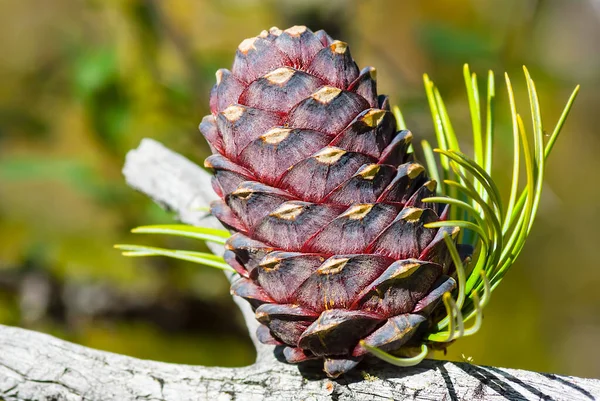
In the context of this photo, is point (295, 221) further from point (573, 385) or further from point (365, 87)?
point (573, 385)

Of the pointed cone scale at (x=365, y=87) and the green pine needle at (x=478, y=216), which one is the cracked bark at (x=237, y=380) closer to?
the green pine needle at (x=478, y=216)

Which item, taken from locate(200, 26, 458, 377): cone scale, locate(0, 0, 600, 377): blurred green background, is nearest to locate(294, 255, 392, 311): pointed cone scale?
locate(200, 26, 458, 377): cone scale

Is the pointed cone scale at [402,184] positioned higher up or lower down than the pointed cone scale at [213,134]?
lower down

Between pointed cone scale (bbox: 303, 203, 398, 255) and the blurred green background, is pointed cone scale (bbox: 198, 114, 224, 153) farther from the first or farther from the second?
the blurred green background

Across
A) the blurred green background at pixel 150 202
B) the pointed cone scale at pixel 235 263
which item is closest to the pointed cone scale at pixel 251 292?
the pointed cone scale at pixel 235 263

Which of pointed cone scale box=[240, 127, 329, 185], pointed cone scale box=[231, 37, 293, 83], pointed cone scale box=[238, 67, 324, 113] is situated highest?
pointed cone scale box=[231, 37, 293, 83]

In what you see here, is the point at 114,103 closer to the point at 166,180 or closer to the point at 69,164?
the point at 69,164
